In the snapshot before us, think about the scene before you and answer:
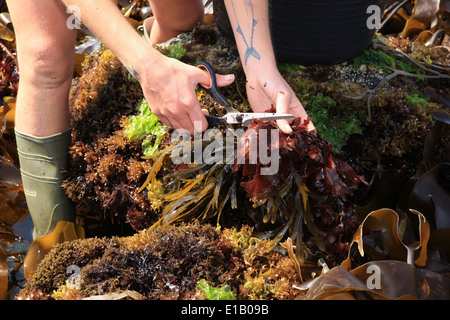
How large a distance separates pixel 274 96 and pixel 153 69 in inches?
16.7

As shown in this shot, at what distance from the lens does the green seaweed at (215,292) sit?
124 cm

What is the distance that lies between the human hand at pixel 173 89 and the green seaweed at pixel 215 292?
0.56 meters

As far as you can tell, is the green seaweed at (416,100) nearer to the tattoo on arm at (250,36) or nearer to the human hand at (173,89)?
the tattoo on arm at (250,36)

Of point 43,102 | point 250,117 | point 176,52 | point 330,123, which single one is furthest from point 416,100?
point 43,102

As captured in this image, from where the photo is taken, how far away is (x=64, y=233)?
1770 mm

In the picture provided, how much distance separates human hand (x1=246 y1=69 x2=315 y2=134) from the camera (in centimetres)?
154

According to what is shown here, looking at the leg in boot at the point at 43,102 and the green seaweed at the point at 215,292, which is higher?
the leg in boot at the point at 43,102

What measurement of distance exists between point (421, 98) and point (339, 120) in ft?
1.44

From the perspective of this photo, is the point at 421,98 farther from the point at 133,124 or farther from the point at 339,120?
the point at 133,124

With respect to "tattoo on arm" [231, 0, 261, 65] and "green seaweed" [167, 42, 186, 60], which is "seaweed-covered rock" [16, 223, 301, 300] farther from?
"green seaweed" [167, 42, 186, 60]

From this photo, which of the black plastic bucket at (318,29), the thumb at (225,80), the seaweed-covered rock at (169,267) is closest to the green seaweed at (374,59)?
the black plastic bucket at (318,29)

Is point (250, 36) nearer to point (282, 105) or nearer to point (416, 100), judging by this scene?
point (282, 105)

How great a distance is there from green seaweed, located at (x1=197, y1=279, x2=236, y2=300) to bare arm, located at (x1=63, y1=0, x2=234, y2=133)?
1.83ft
